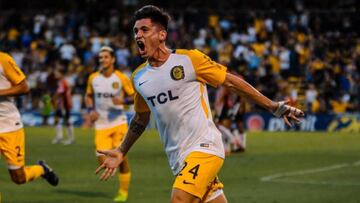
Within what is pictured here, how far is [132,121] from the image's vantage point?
9.70 m

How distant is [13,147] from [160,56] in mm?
5016

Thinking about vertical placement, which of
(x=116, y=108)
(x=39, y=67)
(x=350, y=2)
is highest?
(x=116, y=108)

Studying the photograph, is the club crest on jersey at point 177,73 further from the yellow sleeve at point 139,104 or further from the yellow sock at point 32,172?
the yellow sock at point 32,172

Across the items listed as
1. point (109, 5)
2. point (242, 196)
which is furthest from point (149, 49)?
point (109, 5)

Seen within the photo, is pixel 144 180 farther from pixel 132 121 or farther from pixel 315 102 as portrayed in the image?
pixel 315 102

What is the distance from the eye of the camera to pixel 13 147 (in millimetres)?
13547

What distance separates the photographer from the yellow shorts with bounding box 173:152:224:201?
8.95 meters

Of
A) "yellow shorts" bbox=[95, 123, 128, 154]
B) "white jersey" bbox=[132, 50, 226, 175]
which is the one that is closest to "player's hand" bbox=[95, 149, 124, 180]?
"white jersey" bbox=[132, 50, 226, 175]

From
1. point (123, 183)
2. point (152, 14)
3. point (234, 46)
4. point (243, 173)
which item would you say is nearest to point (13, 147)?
point (123, 183)

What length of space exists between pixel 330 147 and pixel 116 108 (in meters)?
11.5

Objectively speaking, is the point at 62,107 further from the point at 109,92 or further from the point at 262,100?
the point at 262,100

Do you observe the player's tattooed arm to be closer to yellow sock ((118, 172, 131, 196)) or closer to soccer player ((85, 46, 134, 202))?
yellow sock ((118, 172, 131, 196))

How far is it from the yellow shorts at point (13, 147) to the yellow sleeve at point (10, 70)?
2.58ft

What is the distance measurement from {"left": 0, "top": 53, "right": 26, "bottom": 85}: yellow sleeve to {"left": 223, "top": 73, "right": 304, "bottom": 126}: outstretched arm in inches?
206
